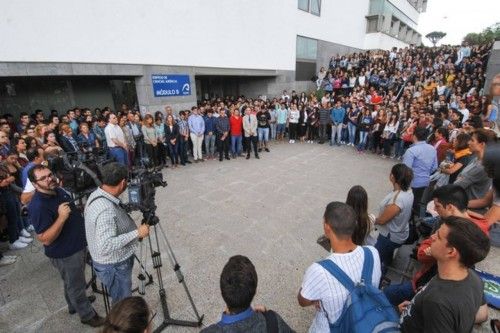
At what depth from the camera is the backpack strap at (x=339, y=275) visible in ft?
5.09

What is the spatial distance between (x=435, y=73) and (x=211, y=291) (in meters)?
14.8

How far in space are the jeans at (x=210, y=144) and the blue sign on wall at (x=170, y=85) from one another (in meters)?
2.03

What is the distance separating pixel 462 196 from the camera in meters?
2.18

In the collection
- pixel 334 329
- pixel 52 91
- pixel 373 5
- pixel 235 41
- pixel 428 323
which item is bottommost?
pixel 334 329

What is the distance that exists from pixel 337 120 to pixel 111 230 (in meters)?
9.73

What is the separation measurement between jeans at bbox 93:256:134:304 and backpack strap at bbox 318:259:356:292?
1.80 m

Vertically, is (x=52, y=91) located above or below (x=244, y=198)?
above

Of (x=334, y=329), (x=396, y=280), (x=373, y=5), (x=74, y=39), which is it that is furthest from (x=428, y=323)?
(x=373, y=5)

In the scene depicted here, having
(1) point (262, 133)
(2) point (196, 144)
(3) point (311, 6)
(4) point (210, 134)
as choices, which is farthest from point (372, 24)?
(2) point (196, 144)

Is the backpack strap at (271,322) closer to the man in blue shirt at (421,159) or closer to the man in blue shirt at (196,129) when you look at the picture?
the man in blue shirt at (421,159)

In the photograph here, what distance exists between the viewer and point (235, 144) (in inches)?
358

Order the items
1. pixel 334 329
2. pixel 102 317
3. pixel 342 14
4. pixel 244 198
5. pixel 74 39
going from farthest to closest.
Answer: pixel 342 14
pixel 74 39
pixel 244 198
pixel 102 317
pixel 334 329

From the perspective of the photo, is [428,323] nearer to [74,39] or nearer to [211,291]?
[211,291]

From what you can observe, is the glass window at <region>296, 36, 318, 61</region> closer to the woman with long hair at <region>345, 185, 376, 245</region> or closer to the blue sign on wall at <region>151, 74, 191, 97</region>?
the blue sign on wall at <region>151, 74, 191, 97</region>
